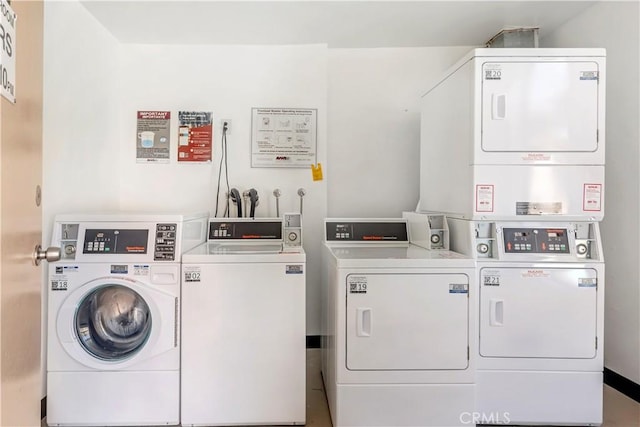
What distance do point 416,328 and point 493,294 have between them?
0.45 metres

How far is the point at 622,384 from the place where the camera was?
211cm

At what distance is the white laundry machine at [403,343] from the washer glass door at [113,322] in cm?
101

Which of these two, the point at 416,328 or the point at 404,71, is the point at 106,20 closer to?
the point at 404,71

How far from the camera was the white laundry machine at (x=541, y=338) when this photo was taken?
5.92ft

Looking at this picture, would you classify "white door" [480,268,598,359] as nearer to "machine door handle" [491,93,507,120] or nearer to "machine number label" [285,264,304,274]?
"machine door handle" [491,93,507,120]

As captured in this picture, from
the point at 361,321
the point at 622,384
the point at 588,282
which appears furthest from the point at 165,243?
the point at 622,384

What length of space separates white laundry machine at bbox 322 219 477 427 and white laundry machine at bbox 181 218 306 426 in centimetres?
23

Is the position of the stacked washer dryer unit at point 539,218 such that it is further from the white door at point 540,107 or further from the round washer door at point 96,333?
the round washer door at point 96,333

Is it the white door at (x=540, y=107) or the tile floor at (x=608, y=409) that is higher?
the white door at (x=540, y=107)

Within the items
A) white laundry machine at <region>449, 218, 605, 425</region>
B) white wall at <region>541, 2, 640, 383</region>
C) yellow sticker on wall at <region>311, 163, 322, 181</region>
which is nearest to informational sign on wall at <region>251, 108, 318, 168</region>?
yellow sticker on wall at <region>311, 163, 322, 181</region>

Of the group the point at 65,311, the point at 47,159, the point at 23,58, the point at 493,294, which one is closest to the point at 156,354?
the point at 65,311

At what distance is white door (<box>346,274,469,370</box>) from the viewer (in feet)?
5.66

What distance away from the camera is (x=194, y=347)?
5.83ft

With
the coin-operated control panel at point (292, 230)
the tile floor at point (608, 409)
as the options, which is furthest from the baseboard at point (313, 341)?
the coin-operated control panel at point (292, 230)
